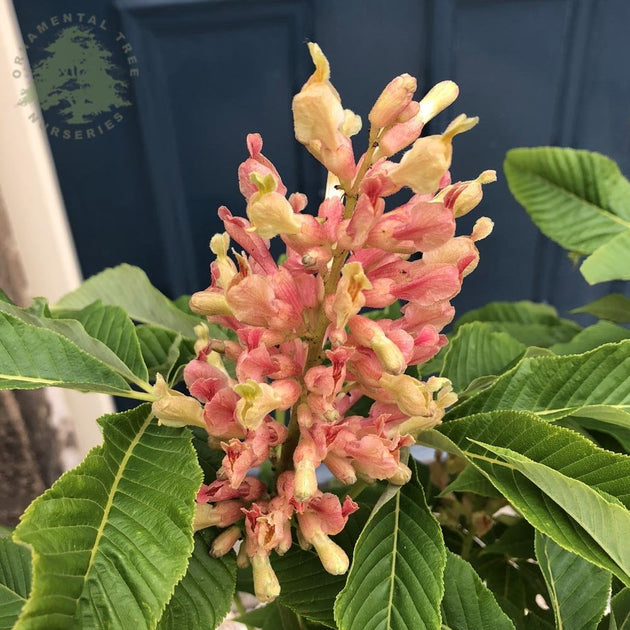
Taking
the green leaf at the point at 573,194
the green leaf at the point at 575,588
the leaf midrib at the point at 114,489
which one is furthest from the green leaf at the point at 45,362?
the green leaf at the point at 573,194

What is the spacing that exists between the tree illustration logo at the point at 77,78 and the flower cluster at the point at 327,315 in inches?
26.3

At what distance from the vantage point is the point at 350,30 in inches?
37.9

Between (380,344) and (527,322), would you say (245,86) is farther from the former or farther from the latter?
(380,344)

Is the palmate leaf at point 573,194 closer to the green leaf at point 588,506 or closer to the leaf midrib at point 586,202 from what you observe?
the leaf midrib at point 586,202

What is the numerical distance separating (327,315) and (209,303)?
0.08 meters

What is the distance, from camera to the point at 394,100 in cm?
34

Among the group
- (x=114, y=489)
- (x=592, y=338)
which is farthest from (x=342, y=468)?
(x=592, y=338)

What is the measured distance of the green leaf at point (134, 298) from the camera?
64 centimetres

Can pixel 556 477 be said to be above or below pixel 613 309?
above

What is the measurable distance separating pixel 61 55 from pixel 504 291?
91cm

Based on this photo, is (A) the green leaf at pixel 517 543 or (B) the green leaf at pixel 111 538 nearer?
(B) the green leaf at pixel 111 538

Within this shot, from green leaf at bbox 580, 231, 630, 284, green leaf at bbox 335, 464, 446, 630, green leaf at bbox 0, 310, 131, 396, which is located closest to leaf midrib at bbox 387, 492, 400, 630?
green leaf at bbox 335, 464, 446, 630

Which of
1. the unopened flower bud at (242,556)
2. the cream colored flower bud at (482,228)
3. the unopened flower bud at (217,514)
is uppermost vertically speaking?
the cream colored flower bud at (482,228)

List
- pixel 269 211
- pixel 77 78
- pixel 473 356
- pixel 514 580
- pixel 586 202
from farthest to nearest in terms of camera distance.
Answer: pixel 77 78 < pixel 586 202 < pixel 514 580 < pixel 473 356 < pixel 269 211
